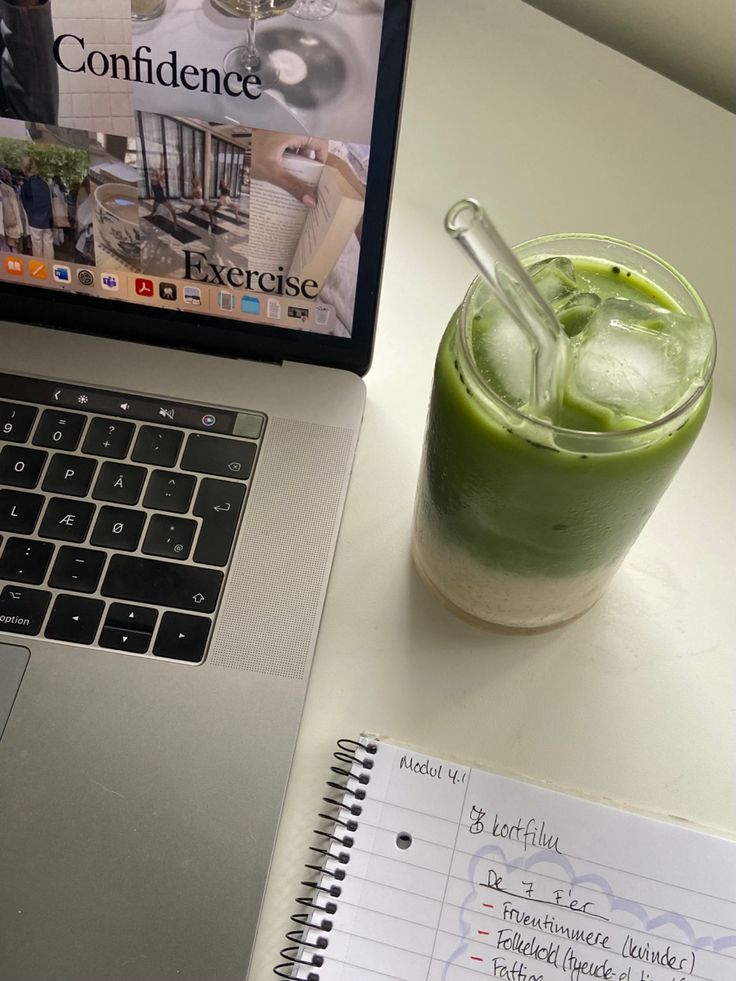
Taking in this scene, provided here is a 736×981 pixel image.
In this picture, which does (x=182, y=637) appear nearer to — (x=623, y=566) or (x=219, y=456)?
(x=219, y=456)

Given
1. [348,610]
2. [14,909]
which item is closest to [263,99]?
[348,610]

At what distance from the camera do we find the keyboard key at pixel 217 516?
1.71 feet

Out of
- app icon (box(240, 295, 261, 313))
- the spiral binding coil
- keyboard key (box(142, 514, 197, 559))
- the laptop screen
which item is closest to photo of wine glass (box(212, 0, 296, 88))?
the laptop screen

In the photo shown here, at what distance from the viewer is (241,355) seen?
586 mm

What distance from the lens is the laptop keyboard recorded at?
1.66ft

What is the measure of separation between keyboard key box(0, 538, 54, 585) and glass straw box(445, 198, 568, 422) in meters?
0.27

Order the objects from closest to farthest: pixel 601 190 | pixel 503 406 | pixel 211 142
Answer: pixel 503 406
pixel 211 142
pixel 601 190

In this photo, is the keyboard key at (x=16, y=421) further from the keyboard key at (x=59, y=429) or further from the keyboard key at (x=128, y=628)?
the keyboard key at (x=128, y=628)

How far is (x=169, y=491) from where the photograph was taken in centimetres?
54

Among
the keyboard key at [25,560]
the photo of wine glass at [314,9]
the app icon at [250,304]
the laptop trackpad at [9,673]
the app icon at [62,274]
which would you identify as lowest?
the laptop trackpad at [9,673]

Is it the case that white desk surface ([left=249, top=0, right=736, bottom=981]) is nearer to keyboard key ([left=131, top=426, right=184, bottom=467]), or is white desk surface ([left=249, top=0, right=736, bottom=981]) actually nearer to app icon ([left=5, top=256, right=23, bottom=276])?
keyboard key ([left=131, top=426, right=184, bottom=467])

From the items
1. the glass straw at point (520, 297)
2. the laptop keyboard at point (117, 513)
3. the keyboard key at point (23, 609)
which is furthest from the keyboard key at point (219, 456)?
the glass straw at point (520, 297)

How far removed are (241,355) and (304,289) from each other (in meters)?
0.07

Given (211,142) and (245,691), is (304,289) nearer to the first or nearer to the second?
(211,142)
